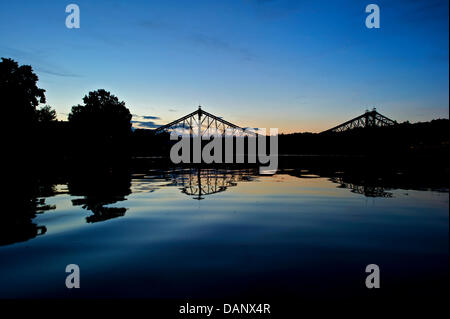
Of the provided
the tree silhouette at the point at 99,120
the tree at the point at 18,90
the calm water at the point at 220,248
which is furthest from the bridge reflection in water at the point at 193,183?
the tree silhouette at the point at 99,120

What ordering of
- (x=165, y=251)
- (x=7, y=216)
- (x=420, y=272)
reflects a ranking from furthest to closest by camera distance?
(x=7, y=216) → (x=165, y=251) → (x=420, y=272)

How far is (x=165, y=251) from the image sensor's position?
540 centimetres

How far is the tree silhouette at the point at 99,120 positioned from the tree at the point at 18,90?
18.7 metres

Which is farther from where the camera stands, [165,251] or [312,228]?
[312,228]

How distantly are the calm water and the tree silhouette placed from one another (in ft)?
192

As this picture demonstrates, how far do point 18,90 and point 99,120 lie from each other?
78.1 feet

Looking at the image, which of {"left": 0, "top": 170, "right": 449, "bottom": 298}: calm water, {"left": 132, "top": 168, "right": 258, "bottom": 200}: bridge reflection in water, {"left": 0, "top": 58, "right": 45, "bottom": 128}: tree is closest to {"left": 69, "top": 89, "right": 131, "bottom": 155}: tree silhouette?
{"left": 0, "top": 58, "right": 45, "bottom": 128}: tree

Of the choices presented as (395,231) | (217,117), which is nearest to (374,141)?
(217,117)

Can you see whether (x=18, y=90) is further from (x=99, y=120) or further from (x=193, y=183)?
(x=193, y=183)

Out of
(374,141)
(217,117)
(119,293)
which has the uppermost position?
(217,117)

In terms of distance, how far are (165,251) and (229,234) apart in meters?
1.80

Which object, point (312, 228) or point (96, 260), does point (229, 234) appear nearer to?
point (312, 228)

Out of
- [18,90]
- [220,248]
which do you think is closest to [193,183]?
[220,248]

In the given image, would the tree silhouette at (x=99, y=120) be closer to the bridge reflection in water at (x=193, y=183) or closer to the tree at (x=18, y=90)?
the tree at (x=18, y=90)
